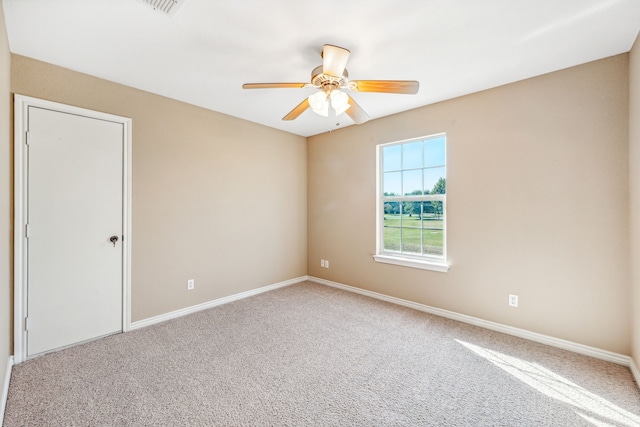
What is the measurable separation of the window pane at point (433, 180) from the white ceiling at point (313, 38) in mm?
923

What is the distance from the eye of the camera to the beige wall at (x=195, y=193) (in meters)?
2.65

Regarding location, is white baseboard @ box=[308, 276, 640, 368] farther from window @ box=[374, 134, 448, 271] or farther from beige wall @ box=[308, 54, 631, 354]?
window @ box=[374, 134, 448, 271]

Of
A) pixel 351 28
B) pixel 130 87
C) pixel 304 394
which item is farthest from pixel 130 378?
pixel 351 28

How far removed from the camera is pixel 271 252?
413 centimetres

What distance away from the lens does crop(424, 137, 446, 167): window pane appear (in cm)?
317

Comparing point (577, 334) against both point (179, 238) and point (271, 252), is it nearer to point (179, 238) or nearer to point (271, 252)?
point (271, 252)

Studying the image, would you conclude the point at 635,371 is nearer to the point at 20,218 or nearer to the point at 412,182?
the point at 412,182

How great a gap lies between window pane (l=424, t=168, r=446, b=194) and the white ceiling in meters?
0.92

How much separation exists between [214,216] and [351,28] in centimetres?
259

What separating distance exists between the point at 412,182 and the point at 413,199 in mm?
220

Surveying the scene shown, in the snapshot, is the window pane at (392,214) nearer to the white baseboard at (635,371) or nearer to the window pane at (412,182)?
the window pane at (412,182)

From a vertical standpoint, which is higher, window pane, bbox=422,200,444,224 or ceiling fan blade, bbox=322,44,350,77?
ceiling fan blade, bbox=322,44,350,77

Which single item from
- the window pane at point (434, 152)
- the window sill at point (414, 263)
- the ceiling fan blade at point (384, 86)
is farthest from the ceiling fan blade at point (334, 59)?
the window sill at point (414, 263)

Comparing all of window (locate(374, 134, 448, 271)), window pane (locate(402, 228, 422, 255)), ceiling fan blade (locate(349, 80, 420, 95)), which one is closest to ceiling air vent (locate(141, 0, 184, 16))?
ceiling fan blade (locate(349, 80, 420, 95))
